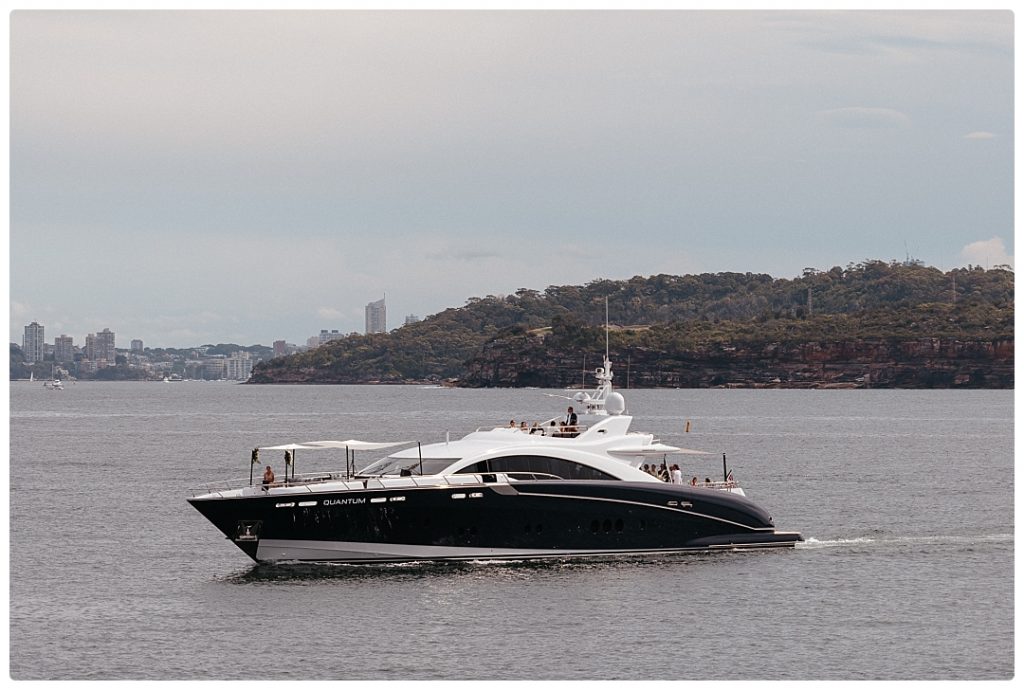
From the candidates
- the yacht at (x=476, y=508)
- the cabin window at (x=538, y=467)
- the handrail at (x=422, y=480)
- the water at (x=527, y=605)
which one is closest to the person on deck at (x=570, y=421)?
the yacht at (x=476, y=508)

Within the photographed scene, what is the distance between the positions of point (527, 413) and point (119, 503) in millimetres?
111124

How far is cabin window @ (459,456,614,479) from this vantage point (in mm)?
40750

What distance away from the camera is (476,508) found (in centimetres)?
4047

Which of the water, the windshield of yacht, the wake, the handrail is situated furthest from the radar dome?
the wake

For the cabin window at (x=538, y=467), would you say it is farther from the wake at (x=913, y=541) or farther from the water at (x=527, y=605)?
the wake at (x=913, y=541)

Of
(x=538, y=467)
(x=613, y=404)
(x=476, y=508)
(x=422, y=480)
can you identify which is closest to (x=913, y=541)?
(x=613, y=404)

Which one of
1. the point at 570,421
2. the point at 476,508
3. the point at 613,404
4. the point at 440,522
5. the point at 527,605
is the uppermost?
the point at 613,404

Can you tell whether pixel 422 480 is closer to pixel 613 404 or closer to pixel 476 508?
pixel 476 508

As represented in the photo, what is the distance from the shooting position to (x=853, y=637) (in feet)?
111

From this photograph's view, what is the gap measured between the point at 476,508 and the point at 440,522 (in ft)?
3.43

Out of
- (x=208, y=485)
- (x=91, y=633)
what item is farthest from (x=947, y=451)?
(x=91, y=633)

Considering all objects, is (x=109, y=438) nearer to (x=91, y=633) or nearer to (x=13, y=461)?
(x=13, y=461)

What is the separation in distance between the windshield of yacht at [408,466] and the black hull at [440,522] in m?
0.89

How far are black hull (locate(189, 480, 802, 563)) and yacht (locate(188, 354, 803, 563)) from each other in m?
0.03
